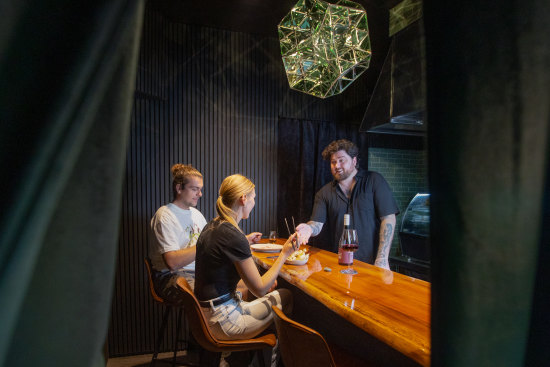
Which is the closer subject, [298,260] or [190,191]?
[298,260]

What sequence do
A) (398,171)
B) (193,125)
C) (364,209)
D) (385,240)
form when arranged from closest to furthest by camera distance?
(385,240)
(364,209)
(193,125)
(398,171)

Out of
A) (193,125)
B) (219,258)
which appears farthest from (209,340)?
(193,125)

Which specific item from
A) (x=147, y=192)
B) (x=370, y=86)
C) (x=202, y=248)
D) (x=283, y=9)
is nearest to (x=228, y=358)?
(x=202, y=248)

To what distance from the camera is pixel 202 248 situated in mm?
2061

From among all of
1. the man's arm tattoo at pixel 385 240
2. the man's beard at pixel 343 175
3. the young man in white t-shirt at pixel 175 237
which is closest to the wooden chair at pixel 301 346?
the young man in white t-shirt at pixel 175 237

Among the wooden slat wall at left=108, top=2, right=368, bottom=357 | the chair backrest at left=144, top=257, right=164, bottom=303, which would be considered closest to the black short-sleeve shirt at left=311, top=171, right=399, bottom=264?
the wooden slat wall at left=108, top=2, right=368, bottom=357

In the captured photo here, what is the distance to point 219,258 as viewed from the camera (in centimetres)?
201

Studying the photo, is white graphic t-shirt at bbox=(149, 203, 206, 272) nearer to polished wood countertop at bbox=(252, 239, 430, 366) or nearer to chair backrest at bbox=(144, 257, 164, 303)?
chair backrest at bbox=(144, 257, 164, 303)

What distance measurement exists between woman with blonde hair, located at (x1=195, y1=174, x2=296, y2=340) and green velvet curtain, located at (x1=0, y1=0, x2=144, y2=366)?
168cm

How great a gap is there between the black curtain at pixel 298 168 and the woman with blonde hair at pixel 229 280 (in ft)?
7.37

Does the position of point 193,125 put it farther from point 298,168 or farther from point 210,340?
point 210,340

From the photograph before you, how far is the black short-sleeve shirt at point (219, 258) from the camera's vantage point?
1.98 metres

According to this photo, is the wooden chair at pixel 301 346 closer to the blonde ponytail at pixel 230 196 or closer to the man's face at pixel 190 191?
the blonde ponytail at pixel 230 196

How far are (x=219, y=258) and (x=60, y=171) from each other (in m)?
1.80
